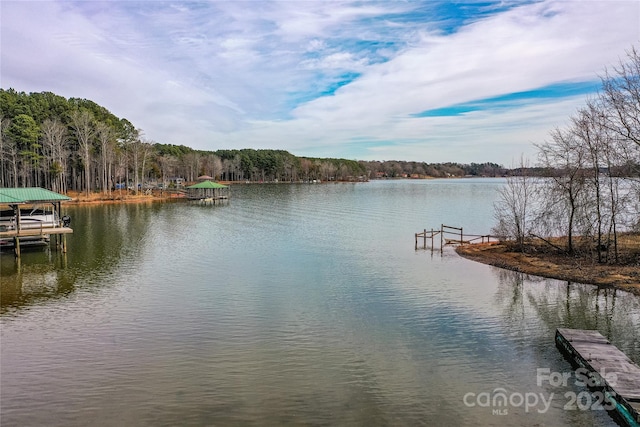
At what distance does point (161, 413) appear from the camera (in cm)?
923

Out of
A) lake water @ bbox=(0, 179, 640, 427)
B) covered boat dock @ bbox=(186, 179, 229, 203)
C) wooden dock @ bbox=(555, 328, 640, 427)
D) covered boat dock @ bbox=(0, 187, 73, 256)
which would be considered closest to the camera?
wooden dock @ bbox=(555, 328, 640, 427)

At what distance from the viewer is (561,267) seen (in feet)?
78.2

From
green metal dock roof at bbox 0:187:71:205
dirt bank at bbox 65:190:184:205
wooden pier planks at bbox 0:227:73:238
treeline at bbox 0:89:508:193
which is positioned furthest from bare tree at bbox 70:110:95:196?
wooden pier planks at bbox 0:227:73:238

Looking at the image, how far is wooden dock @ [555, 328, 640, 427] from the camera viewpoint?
9086 millimetres

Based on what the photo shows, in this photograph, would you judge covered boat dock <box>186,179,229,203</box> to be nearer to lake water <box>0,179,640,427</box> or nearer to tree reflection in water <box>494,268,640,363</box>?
lake water <box>0,179,640,427</box>

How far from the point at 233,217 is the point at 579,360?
41.8 metres

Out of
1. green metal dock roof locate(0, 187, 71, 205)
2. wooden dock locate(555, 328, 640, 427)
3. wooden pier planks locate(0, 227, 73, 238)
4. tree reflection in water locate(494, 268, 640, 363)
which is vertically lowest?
tree reflection in water locate(494, 268, 640, 363)

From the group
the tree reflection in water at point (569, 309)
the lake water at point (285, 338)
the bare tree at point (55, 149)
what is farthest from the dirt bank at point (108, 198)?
the tree reflection in water at point (569, 309)

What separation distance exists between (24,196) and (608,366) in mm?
31428

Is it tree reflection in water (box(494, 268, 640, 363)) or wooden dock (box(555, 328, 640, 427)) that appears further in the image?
tree reflection in water (box(494, 268, 640, 363))

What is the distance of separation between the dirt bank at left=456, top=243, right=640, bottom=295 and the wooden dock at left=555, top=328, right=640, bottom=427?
9.00 meters

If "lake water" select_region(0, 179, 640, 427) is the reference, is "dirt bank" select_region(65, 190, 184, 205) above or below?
above

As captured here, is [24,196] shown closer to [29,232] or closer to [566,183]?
[29,232]

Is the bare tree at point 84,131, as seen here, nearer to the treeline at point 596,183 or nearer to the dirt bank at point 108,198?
the dirt bank at point 108,198
